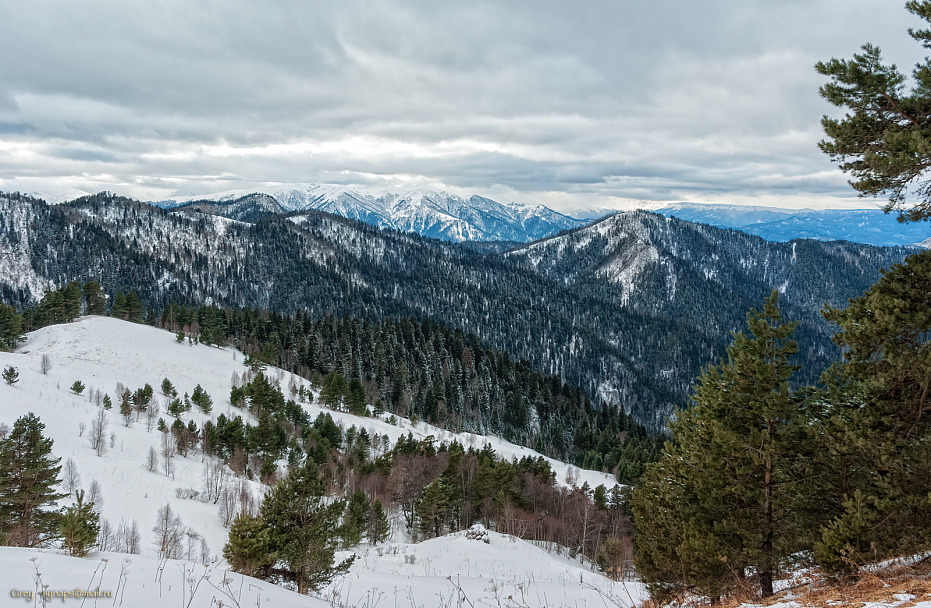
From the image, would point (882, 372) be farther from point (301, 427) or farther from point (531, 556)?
point (301, 427)

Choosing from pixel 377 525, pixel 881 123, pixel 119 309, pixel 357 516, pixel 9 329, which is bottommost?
pixel 377 525

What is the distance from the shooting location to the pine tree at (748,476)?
39.7 ft

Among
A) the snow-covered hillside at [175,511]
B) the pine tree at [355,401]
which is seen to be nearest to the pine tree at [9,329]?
the snow-covered hillside at [175,511]

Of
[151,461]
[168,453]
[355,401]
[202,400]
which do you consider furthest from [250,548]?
[355,401]

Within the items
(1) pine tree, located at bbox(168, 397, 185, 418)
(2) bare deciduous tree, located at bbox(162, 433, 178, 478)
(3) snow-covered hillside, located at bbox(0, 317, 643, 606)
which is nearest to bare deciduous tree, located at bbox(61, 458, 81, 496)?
(3) snow-covered hillside, located at bbox(0, 317, 643, 606)

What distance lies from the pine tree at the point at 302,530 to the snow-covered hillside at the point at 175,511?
1176mm

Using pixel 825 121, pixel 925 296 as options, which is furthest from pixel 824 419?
pixel 825 121

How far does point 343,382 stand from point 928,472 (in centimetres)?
9332

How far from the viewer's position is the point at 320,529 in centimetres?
1834

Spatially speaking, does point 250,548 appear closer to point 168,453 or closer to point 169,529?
point 169,529

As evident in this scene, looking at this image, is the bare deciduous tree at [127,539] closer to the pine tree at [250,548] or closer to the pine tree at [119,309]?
the pine tree at [250,548]

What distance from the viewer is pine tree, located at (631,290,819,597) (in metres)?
12.1

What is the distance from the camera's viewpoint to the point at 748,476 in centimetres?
1273

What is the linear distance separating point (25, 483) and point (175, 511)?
63.3 ft
